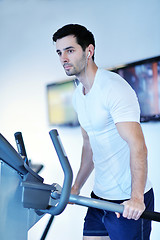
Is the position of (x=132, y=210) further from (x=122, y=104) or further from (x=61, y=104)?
(x=61, y=104)

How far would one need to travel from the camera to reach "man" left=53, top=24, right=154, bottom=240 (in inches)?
44.9

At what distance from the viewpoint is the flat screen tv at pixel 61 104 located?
2481mm

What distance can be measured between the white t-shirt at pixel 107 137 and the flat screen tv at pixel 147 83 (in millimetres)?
707

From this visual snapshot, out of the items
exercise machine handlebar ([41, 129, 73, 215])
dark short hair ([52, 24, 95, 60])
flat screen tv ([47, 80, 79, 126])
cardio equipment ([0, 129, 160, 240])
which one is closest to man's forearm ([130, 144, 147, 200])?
cardio equipment ([0, 129, 160, 240])

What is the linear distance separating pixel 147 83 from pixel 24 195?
4.64 ft

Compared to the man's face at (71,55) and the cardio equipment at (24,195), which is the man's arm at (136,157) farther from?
the man's face at (71,55)

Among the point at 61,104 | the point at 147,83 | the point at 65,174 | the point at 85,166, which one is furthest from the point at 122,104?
the point at 61,104

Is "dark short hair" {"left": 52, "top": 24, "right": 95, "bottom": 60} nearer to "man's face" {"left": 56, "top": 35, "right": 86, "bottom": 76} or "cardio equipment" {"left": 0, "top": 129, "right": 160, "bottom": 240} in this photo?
"man's face" {"left": 56, "top": 35, "right": 86, "bottom": 76}

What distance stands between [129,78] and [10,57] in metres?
1.70

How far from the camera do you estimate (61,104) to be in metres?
2.57

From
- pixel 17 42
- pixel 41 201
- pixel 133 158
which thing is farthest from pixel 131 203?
pixel 17 42

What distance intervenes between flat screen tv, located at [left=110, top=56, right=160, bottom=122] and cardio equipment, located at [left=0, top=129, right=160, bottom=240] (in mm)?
1134

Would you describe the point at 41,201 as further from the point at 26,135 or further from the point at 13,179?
the point at 26,135

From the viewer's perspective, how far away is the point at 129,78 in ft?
6.59
